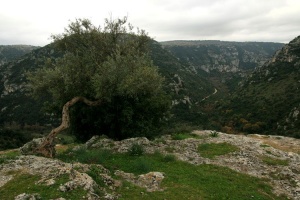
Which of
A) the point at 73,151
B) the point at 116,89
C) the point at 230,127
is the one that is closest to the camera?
the point at 73,151

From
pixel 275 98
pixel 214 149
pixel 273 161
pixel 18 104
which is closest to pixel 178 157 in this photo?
pixel 214 149

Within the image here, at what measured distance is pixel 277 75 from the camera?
435 feet

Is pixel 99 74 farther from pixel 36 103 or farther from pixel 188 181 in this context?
pixel 36 103

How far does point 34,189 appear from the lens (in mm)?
14883

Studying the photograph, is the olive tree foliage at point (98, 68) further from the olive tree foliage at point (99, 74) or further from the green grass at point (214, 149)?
the green grass at point (214, 149)

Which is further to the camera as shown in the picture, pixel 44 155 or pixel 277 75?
pixel 277 75

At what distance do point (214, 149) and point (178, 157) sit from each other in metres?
4.52

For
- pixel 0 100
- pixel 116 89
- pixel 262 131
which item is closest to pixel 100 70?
pixel 116 89

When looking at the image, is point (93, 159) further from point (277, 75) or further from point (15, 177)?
point (277, 75)

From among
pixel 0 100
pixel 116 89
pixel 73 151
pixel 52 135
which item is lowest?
pixel 0 100

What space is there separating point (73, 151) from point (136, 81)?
8212 mm

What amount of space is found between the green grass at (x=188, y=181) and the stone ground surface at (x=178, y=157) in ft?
2.48

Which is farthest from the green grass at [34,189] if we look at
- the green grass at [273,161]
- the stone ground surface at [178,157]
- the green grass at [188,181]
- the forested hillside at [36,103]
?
the forested hillside at [36,103]

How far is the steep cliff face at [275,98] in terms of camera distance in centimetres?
9223
